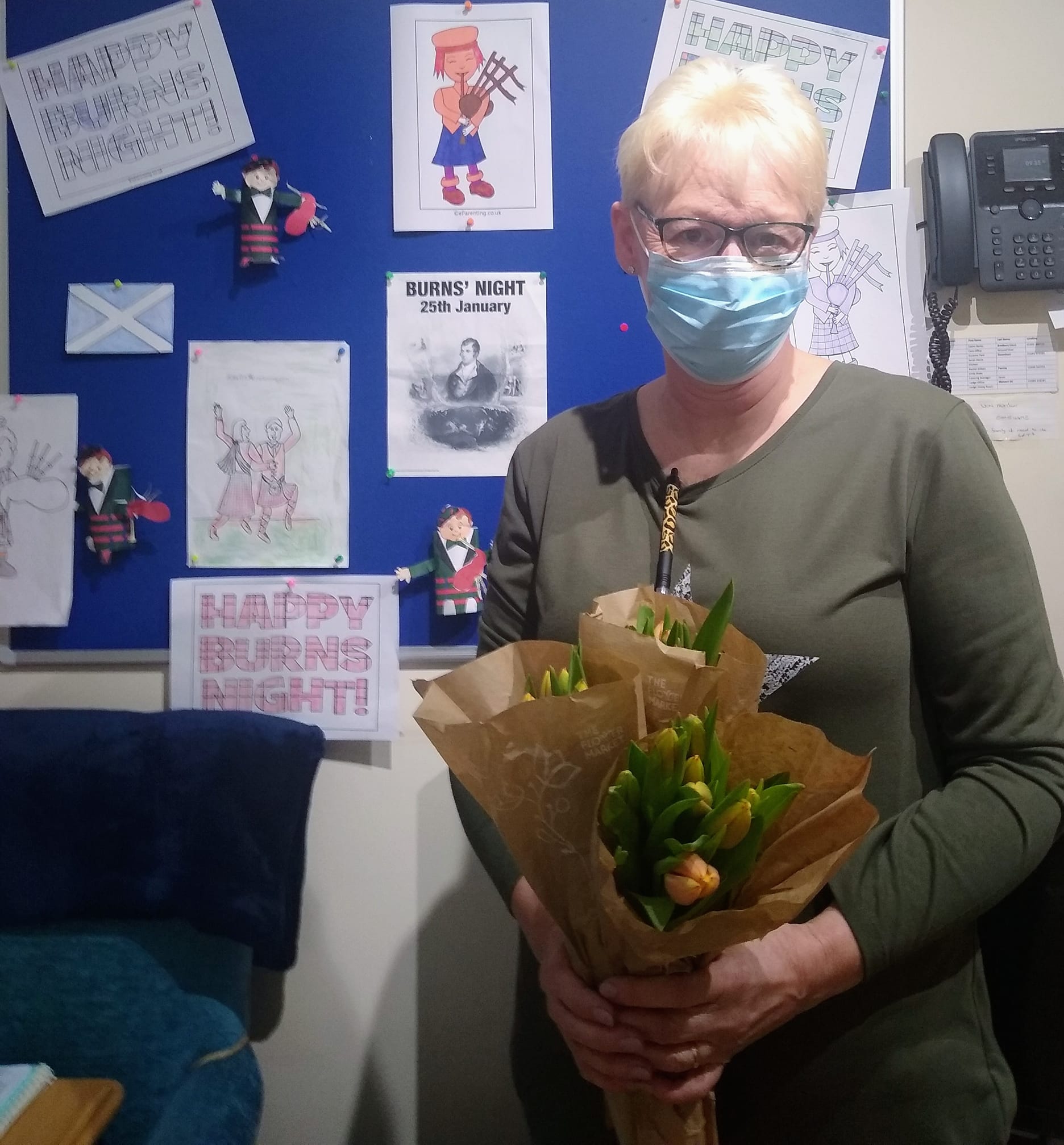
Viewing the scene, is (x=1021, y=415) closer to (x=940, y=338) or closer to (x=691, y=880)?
(x=940, y=338)

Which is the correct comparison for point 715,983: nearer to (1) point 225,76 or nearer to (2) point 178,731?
(2) point 178,731

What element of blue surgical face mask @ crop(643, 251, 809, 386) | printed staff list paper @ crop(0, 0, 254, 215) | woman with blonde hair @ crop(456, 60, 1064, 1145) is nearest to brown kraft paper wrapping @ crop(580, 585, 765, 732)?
woman with blonde hair @ crop(456, 60, 1064, 1145)

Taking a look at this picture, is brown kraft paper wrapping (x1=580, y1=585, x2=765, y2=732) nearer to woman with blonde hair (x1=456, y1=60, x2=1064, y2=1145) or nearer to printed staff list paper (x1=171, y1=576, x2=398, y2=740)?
woman with blonde hair (x1=456, y1=60, x2=1064, y2=1145)

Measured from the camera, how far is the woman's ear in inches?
34.9

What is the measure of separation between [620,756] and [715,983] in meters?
0.25

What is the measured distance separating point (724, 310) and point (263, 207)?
790 mm

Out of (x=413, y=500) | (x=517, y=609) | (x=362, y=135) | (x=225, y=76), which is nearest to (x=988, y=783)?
(x=517, y=609)

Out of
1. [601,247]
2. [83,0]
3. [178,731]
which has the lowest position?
[178,731]

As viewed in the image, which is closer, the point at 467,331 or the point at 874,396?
the point at 874,396

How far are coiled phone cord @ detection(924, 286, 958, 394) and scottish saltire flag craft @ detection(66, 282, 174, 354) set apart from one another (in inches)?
46.9

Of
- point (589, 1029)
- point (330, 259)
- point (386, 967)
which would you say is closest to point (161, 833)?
Result: point (386, 967)

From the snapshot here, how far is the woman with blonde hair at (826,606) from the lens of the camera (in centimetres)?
72

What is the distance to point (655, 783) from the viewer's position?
0.53 meters

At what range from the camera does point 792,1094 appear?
2.72 feet
